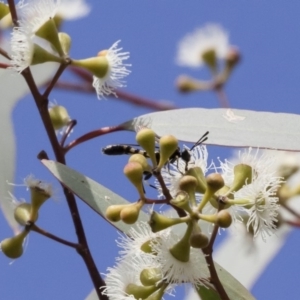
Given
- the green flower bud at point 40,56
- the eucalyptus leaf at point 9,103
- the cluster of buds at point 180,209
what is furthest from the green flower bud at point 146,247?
the eucalyptus leaf at point 9,103

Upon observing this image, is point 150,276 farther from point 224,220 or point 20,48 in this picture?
point 20,48

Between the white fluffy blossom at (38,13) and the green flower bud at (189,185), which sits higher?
the white fluffy blossom at (38,13)

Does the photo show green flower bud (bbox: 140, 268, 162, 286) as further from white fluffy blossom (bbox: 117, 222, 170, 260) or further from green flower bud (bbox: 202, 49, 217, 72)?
green flower bud (bbox: 202, 49, 217, 72)

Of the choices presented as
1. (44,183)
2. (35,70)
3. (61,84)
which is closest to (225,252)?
(61,84)

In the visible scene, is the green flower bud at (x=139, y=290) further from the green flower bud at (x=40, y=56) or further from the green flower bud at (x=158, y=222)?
the green flower bud at (x=40, y=56)

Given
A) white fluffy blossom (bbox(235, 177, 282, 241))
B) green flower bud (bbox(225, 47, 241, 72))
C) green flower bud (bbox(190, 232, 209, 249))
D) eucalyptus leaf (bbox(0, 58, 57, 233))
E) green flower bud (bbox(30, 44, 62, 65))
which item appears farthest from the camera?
green flower bud (bbox(225, 47, 241, 72))

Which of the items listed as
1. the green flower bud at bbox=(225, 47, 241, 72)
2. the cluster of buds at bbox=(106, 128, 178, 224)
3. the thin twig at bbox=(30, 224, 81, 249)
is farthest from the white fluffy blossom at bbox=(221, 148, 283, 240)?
the green flower bud at bbox=(225, 47, 241, 72)

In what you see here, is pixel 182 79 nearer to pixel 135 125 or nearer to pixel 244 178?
pixel 135 125
